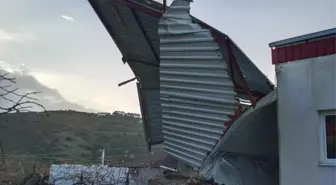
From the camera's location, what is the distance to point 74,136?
3184cm

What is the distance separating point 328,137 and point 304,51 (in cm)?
130

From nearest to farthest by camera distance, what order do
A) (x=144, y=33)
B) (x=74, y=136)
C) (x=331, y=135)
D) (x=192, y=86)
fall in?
(x=331, y=135)
(x=192, y=86)
(x=144, y=33)
(x=74, y=136)

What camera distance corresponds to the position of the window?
5.82m

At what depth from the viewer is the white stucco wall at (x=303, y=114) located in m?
5.82

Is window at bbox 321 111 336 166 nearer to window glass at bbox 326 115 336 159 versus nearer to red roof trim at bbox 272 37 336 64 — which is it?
window glass at bbox 326 115 336 159

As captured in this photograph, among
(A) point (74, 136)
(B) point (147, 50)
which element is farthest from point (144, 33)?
(A) point (74, 136)

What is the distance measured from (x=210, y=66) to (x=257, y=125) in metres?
1.31

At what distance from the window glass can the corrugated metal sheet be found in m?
1.48

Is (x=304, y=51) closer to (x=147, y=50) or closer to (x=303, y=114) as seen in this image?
(x=303, y=114)

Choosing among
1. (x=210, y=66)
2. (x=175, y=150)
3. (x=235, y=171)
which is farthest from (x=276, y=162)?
(x=210, y=66)

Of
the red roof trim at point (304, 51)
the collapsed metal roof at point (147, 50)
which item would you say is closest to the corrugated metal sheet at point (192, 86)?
the collapsed metal roof at point (147, 50)

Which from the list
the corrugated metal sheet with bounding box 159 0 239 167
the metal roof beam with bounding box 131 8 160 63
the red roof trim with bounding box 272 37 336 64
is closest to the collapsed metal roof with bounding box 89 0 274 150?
the metal roof beam with bounding box 131 8 160 63

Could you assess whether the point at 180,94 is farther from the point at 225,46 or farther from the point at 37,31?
the point at 37,31

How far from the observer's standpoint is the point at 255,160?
8.05 meters
